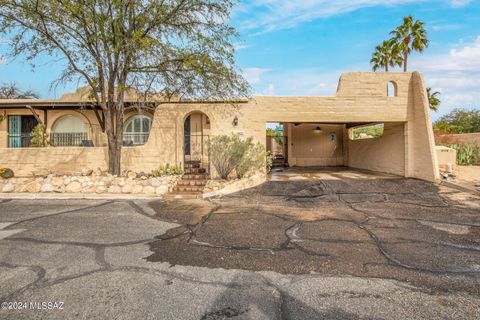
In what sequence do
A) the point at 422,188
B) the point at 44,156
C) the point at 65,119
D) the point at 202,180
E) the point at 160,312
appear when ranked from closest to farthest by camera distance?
1. the point at 160,312
2. the point at 422,188
3. the point at 202,180
4. the point at 44,156
5. the point at 65,119

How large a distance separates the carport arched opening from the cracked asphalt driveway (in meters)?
5.65

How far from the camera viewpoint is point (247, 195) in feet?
31.2

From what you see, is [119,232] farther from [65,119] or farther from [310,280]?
[65,119]

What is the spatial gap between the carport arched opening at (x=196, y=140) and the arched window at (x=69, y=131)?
6350 millimetres

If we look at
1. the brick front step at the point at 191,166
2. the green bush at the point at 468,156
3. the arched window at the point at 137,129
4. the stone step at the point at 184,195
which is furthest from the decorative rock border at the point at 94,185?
the green bush at the point at 468,156

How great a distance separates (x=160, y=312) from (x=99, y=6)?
404 inches

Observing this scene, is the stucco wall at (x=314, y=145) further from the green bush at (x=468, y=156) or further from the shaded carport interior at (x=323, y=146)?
the green bush at (x=468, y=156)

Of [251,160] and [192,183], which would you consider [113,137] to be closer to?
[192,183]

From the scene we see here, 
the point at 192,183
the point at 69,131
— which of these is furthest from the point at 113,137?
the point at 69,131

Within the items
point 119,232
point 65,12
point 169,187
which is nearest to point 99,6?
point 65,12

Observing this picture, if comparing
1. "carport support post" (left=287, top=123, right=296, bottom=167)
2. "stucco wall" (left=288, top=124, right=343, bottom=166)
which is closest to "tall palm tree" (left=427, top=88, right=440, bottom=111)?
"stucco wall" (left=288, top=124, right=343, bottom=166)

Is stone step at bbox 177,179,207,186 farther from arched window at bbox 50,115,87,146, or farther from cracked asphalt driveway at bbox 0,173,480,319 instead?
arched window at bbox 50,115,87,146

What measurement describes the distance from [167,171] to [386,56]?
2419cm

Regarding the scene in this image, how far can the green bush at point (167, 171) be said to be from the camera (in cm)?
1145
